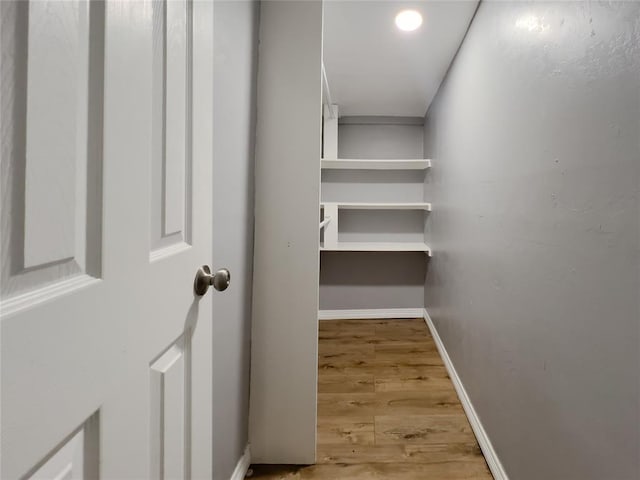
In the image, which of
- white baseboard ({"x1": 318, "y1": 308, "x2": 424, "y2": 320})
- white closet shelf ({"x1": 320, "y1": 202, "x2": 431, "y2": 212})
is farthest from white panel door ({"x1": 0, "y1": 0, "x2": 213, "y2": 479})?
white baseboard ({"x1": 318, "y1": 308, "x2": 424, "y2": 320})

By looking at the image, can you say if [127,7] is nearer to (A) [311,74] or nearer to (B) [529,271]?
(A) [311,74]

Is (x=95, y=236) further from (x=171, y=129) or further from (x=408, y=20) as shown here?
(x=408, y=20)

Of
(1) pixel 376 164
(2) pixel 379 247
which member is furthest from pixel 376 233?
(1) pixel 376 164

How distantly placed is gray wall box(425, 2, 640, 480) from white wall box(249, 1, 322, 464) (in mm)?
795

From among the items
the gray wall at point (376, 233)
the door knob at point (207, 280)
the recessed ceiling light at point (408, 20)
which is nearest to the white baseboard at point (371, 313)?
the gray wall at point (376, 233)

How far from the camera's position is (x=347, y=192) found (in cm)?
331

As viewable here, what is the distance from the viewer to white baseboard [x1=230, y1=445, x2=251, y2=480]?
1.24 metres

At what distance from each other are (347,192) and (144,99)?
2.92 metres

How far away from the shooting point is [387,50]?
210 centimetres

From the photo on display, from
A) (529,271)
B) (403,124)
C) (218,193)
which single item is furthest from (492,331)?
(403,124)

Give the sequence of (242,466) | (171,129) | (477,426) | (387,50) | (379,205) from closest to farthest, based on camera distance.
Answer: (171,129), (242,466), (477,426), (387,50), (379,205)

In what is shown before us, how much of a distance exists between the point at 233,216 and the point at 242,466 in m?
1.05

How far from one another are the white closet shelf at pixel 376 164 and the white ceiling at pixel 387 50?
543 mm

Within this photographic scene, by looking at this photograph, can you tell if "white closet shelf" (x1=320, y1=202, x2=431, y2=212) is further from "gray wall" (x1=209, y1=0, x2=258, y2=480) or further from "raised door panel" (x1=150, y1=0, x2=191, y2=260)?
"raised door panel" (x1=150, y1=0, x2=191, y2=260)
